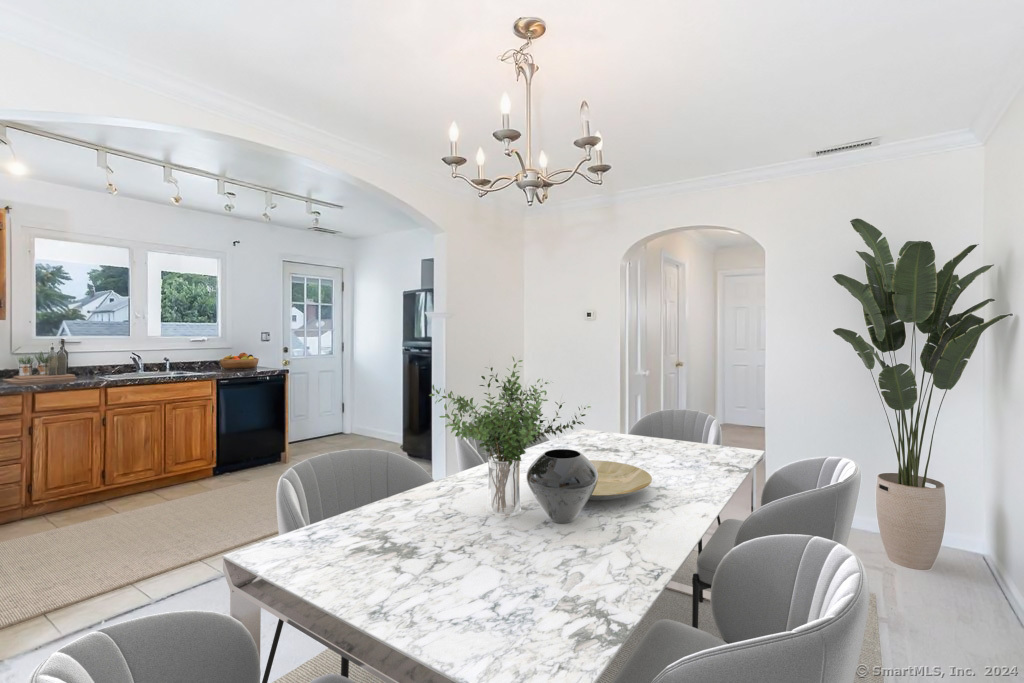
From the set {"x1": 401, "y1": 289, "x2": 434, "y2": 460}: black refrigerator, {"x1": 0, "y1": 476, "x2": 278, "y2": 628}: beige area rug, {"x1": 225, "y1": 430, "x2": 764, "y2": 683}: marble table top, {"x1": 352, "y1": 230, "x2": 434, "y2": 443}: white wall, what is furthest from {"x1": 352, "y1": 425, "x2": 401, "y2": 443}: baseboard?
{"x1": 225, "y1": 430, "x2": 764, "y2": 683}: marble table top

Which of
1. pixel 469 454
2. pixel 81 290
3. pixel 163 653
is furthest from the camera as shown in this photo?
pixel 81 290

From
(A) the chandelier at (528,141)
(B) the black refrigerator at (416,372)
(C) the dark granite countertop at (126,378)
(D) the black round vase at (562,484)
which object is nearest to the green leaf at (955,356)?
Result: (A) the chandelier at (528,141)

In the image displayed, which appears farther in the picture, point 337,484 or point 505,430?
point 337,484

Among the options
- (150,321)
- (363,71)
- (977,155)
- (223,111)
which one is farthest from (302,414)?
(977,155)

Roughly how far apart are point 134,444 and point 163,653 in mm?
3971

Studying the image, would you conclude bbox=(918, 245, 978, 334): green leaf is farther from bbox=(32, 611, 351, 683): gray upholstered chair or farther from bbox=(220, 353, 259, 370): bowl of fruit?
bbox=(220, 353, 259, 370): bowl of fruit

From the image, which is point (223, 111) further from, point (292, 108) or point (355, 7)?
point (355, 7)

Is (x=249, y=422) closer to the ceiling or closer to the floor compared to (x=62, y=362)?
closer to the floor

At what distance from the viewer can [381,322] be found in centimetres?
615

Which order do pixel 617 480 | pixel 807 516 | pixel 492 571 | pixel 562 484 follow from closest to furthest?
pixel 492 571 < pixel 562 484 < pixel 807 516 < pixel 617 480

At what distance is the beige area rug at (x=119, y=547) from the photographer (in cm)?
252

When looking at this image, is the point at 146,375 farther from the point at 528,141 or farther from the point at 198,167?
the point at 528,141

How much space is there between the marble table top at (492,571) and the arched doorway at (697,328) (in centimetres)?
286

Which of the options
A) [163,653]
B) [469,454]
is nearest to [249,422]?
[469,454]
